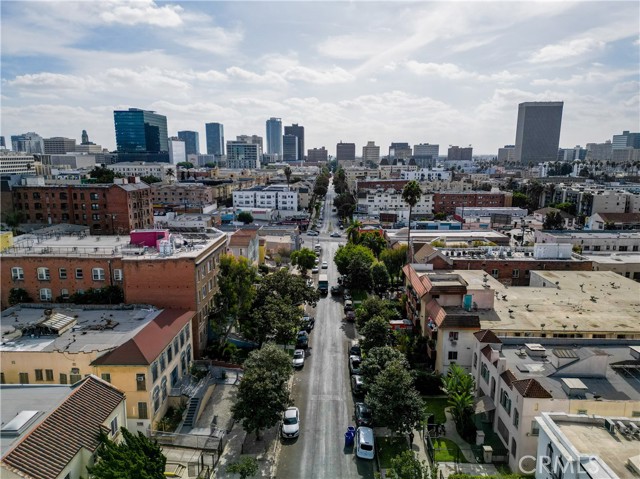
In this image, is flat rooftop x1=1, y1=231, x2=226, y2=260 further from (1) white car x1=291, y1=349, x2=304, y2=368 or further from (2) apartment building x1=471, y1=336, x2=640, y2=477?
(2) apartment building x1=471, y1=336, x2=640, y2=477

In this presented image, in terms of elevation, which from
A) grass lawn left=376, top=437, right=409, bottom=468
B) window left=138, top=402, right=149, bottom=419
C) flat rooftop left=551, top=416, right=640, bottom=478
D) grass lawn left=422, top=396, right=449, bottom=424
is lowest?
grass lawn left=422, top=396, right=449, bottom=424

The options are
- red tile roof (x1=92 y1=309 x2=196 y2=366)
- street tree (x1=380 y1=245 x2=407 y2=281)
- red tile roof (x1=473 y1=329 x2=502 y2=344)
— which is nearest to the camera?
red tile roof (x1=92 y1=309 x2=196 y2=366)

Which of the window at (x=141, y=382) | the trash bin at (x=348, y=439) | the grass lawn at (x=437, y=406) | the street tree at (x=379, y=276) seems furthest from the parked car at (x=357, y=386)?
the street tree at (x=379, y=276)

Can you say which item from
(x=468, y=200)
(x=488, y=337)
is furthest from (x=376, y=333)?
(x=468, y=200)

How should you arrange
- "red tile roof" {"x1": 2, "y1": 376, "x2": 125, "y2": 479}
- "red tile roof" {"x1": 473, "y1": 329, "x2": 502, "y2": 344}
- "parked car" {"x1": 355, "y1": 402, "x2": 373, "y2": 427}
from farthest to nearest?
"red tile roof" {"x1": 473, "y1": 329, "x2": 502, "y2": 344} < "parked car" {"x1": 355, "y1": 402, "x2": 373, "y2": 427} < "red tile roof" {"x1": 2, "y1": 376, "x2": 125, "y2": 479}

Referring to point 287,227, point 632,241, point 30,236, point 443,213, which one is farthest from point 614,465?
point 443,213

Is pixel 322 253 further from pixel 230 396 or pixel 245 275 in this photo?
pixel 230 396

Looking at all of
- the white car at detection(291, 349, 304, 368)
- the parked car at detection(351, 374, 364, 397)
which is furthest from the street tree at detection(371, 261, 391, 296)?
the parked car at detection(351, 374, 364, 397)

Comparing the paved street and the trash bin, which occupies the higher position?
the trash bin
